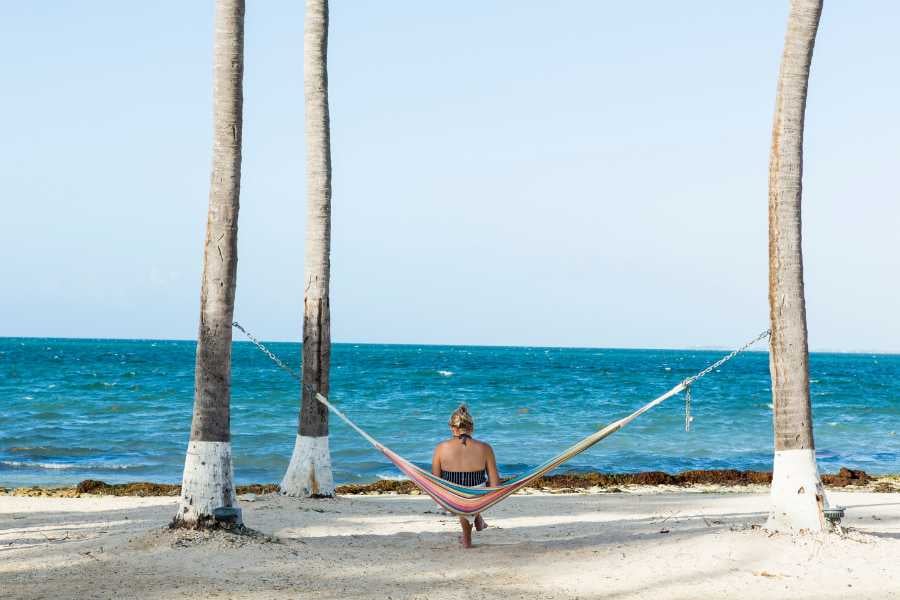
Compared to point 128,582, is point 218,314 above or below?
above

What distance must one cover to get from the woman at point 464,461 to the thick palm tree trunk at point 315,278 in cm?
233

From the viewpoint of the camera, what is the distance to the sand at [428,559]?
5.76m

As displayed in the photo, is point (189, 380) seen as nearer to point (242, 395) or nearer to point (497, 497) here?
point (242, 395)

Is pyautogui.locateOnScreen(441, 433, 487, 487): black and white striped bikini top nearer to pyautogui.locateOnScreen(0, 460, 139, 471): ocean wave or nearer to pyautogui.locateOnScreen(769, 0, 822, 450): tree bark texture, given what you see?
pyautogui.locateOnScreen(769, 0, 822, 450): tree bark texture

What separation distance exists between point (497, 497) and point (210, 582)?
2.00 metres

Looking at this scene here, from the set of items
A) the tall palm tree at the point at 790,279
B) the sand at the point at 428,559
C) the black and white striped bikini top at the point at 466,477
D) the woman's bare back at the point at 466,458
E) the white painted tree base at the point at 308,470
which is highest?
the tall palm tree at the point at 790,279

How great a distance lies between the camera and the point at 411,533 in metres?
7.96

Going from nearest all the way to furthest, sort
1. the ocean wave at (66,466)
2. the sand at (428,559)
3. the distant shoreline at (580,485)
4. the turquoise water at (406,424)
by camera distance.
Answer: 1. the sand at (428,559)
2. the distant shoreline at (580,485)
3. the ocean wave at (66,466)
4. the turquoise water at (406,424)

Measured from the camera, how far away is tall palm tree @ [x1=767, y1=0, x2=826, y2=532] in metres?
6.77

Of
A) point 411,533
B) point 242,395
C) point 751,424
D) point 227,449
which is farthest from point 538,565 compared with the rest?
point 242,395

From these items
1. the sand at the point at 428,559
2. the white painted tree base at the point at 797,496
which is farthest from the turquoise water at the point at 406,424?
the white painted tree base at the point at 797,496

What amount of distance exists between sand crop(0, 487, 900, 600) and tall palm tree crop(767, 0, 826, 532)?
48 centimetres

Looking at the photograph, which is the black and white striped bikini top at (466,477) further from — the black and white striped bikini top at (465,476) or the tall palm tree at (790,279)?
the tall palm tree at (790,279)

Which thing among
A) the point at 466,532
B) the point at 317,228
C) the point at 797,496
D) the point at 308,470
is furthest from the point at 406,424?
the point at 797,496
